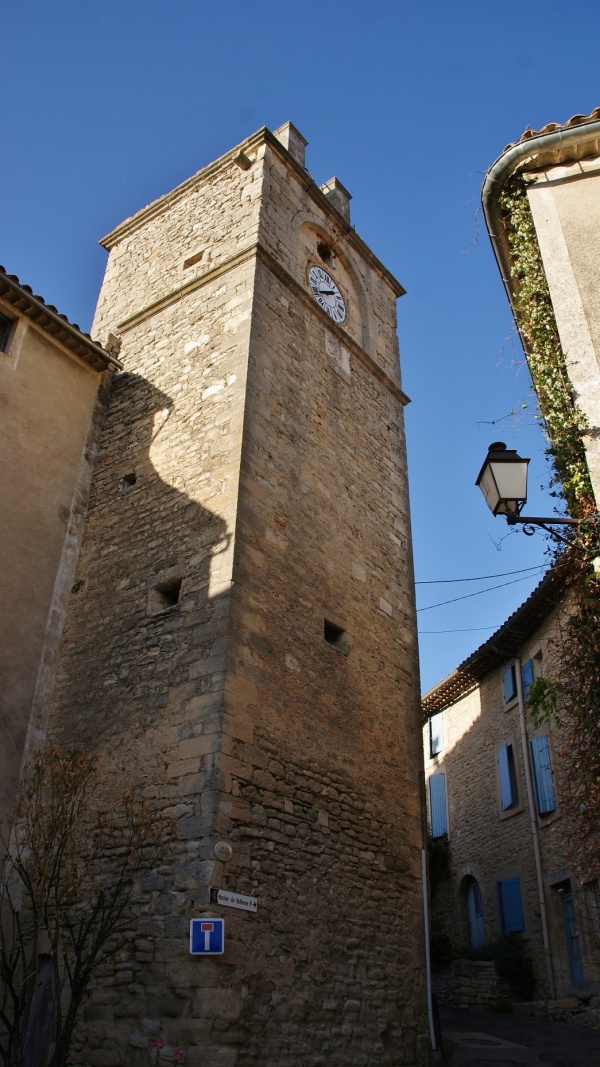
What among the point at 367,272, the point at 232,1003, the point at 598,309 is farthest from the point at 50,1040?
the point at 367,272

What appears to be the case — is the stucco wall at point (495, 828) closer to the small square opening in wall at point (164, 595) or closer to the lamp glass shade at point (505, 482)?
the small square opening in wall at point (164, 595)

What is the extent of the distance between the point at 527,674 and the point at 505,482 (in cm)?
987

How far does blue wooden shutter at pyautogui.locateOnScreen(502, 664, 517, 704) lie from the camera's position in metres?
15.0

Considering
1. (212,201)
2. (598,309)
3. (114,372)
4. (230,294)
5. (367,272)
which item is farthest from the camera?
(367,272)

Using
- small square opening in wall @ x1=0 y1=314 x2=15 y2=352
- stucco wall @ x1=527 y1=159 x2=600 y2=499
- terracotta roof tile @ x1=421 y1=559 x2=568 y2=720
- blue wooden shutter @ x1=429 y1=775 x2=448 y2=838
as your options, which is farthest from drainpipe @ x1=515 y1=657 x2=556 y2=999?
small square opening in wall @ x1=0 y1=314 x2=15 y2=352

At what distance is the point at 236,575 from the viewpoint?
25.0 ft

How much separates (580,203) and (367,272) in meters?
6.52

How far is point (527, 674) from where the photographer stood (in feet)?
47.5

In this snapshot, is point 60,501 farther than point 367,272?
No

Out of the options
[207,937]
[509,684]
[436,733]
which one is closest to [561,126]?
[207,937]

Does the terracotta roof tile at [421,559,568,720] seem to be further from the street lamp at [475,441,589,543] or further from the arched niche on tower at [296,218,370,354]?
the street lamp at [475,441,589,543]

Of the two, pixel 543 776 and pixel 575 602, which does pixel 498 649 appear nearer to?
pixel 543 776

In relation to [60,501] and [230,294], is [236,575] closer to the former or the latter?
[60,501]

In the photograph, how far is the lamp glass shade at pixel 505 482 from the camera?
532cm
